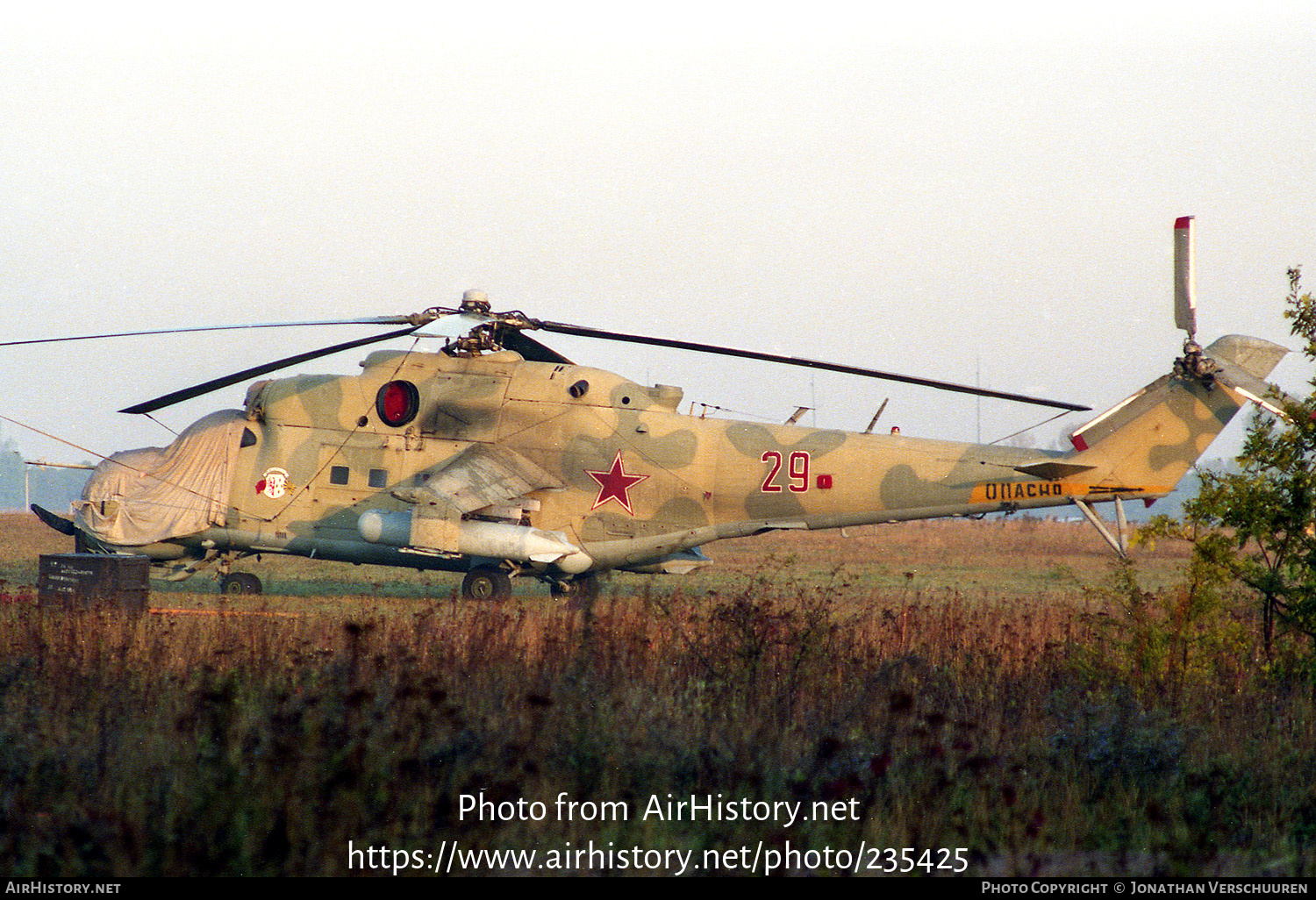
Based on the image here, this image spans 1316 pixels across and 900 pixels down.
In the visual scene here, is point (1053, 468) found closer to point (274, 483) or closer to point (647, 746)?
point (647, 746)

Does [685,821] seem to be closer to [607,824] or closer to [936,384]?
[607,824]

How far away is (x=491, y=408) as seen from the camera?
53.7 ft

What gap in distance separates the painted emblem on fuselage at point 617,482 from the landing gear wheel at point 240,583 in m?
5.87

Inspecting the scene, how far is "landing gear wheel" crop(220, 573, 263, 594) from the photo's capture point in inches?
684

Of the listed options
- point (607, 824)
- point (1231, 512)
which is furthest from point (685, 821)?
point (1231, 512)

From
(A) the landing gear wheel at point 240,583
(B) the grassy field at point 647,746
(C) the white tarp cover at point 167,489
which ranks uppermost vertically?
(C) the white tarp cover at point 167,489

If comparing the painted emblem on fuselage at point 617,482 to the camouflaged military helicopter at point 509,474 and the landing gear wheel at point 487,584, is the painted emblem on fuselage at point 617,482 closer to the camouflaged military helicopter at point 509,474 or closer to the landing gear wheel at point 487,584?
the camouflaged military helicopter at point 509,474

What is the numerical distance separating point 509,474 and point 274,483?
3.95 metres

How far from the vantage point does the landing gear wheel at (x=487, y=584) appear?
647 inches

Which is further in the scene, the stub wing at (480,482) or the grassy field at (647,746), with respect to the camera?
the stub wing at (480,482)

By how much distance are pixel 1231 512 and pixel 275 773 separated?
8.27 m

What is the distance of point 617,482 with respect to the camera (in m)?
16.3

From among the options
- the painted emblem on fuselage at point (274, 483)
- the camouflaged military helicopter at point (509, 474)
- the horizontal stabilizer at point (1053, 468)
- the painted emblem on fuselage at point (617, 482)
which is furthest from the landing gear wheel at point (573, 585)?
the horizontal stabilizer at point (1053, 468)

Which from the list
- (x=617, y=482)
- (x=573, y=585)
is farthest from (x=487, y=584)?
(x=617, y=482)
